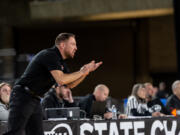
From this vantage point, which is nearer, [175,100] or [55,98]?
[55,98]

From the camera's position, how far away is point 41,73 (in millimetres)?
4324

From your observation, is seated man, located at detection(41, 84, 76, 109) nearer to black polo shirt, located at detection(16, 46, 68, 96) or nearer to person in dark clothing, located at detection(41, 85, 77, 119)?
person in dark clothing, located at detection(41, 85, 77, 119)

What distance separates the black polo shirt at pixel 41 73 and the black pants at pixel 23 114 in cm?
10

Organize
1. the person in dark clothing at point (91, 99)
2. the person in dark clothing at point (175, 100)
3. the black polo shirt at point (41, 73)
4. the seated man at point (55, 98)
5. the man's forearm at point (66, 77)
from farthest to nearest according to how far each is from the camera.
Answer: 1. the person in dark clothing at point (175, 100)
2. the person in dark clothing at point (91, 99)
3. the seated man at point (55, 98)
4. the black polo shirt at point (41, 73)
5. the man's forearm at point (66, 77)

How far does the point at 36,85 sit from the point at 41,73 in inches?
5.2

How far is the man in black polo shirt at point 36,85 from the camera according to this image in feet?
13.8

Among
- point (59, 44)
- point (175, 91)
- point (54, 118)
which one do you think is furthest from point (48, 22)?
point (59, 44)

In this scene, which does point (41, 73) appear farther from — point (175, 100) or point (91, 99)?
point (175, 100)

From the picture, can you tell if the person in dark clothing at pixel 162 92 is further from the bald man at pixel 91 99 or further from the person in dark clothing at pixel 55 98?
the person in dark clothing at pixel 55 98

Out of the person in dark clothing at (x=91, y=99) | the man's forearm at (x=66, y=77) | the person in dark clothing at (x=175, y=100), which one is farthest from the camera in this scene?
the person in dark clothing at (x=175, y=100)

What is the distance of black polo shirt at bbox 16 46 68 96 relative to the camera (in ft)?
14.1

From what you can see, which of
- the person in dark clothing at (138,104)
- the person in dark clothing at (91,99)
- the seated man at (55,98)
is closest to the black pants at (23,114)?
the seated man at (55,98)

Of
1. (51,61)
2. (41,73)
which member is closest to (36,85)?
(41,73)

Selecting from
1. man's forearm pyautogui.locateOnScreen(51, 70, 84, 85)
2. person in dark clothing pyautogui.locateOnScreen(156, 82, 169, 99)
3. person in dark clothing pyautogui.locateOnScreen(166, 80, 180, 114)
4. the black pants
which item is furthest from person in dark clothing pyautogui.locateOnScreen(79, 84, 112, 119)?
person in dark clothing pyautogui.locateOnScreen(156, 82, 169, 99)
